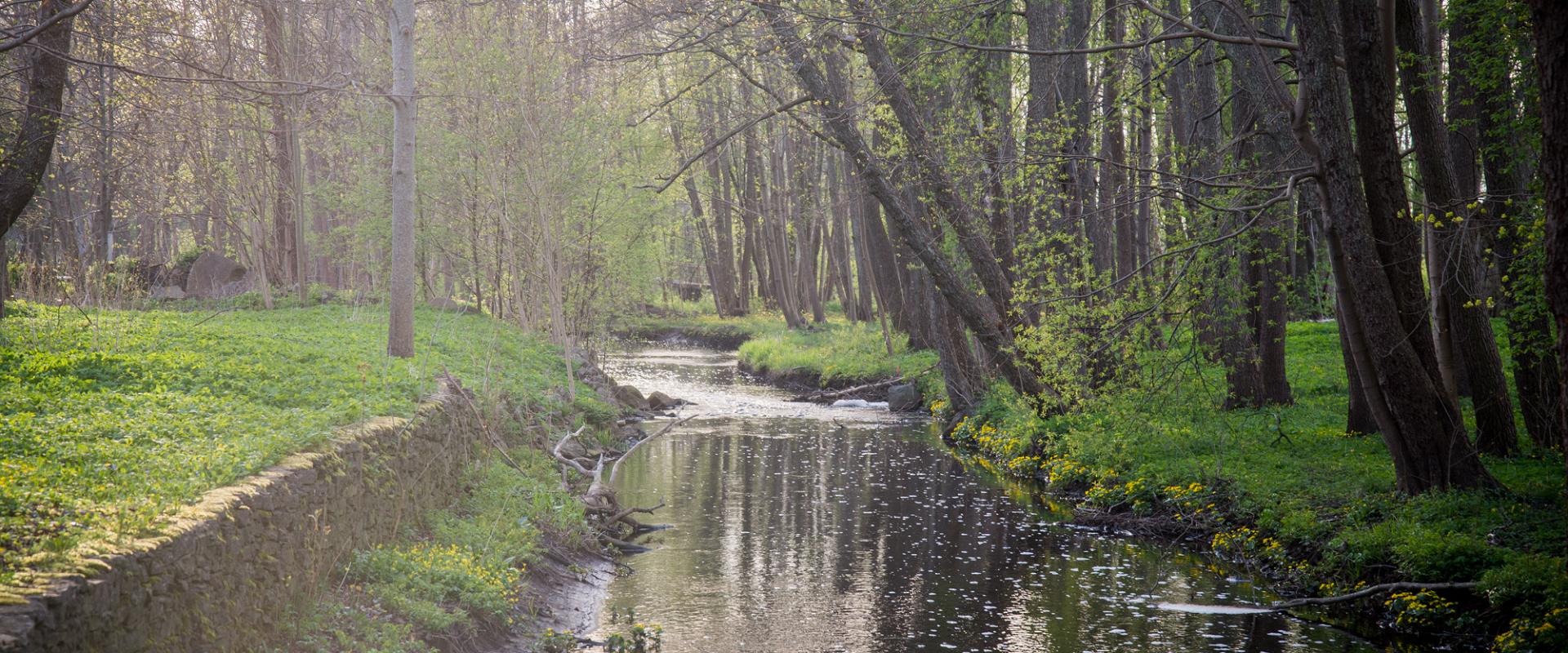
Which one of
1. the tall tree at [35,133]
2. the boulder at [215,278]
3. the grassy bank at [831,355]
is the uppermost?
the tall tree at [35,133]

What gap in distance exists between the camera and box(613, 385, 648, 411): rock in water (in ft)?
66.9

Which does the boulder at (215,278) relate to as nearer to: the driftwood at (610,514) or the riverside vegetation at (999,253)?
the riverside vegetation at (999,253)

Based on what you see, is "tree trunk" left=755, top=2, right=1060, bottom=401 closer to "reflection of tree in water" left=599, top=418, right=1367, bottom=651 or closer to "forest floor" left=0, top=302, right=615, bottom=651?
"reflection of tree in water" left=599, top=418, right=1367, bottom=651

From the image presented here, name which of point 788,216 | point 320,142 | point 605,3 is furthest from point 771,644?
point 788,216

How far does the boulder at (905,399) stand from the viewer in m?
21.5

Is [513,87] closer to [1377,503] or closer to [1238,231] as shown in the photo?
[1238,231]

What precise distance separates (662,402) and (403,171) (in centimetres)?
939

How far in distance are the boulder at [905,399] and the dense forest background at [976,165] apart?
2.49 m

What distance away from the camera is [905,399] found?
21.5 m

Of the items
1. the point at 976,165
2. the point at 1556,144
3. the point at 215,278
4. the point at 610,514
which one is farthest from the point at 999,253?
the point at 215,278

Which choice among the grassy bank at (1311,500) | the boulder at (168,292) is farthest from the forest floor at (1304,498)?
the boulder at (168,292)

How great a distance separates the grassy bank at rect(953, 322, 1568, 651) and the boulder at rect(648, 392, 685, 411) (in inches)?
286

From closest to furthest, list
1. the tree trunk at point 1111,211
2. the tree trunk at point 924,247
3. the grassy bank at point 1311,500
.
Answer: the grassy bank at point 1311,500 < the tree trunk at point 1111,211 < the tree trunk at point 924,247

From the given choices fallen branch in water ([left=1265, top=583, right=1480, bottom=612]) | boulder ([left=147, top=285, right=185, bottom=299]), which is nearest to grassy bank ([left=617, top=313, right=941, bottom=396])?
boulder ([left=147, top=285, right=185, bottom=299])
